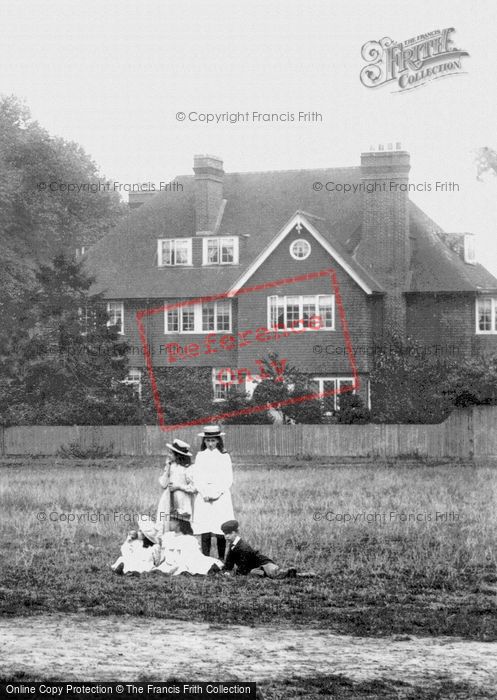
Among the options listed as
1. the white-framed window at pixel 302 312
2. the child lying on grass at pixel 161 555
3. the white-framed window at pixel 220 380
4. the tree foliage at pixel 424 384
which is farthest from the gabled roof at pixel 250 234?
the child lying on grass at pixel 161 555

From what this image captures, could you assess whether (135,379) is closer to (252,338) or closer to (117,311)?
(117,311)

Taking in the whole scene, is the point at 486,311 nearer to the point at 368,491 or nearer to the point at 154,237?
the point at 154,237

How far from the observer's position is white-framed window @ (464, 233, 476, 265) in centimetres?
5359

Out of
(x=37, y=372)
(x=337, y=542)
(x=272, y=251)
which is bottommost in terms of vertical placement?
(x=337, y=542)

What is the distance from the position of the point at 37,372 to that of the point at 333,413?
10.9 metres

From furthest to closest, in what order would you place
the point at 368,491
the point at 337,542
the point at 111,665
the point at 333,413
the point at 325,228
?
the point at 325,228 < the point at 333,413 < the point at 368,491 < the point at 337,542 < the point at 111,665

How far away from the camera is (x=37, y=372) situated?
47938mm

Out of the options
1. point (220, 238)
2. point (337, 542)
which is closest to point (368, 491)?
point (337, 542)

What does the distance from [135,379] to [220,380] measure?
11.8 ft

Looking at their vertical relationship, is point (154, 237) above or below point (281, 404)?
above

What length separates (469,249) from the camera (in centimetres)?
5384

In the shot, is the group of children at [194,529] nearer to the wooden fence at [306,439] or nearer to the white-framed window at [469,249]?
the wooden fence at [306,439]

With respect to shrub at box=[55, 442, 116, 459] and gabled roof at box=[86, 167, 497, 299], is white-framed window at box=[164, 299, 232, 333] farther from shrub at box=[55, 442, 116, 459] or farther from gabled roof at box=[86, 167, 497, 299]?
shrub at box=[55, 442, 116, 459]
